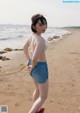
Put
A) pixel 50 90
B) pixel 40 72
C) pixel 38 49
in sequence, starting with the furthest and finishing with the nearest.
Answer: pixel 50 90 → pixel 40 72 → pixel 38 49

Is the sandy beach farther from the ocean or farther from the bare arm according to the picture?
the ocean

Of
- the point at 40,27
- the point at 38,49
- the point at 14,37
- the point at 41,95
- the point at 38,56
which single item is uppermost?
the point at 40,27

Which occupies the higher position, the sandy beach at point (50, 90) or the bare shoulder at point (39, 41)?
the bare shoulder at point (39, 41)

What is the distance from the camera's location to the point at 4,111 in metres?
5.94

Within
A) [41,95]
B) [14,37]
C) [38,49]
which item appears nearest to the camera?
[38,49]

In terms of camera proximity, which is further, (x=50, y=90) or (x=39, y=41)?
(x=50, y=90)

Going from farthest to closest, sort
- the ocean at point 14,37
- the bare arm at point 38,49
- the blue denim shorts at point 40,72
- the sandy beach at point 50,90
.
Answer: the ocean at point 14,37 < the sandy beach at point 50,90 < the blue denim shorts at point 40,72 < the bare arm at point 38,49

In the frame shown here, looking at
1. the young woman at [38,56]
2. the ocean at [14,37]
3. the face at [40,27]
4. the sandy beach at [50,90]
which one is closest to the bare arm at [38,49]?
the young woman at [38,56]

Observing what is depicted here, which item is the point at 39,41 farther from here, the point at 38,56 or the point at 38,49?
the point at 38,56

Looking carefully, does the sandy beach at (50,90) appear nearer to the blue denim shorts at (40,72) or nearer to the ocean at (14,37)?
the blue denim shorts at (40,72)

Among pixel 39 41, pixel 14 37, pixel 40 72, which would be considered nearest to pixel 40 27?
pixel 39 41

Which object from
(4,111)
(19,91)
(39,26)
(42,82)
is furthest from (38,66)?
(19,91)

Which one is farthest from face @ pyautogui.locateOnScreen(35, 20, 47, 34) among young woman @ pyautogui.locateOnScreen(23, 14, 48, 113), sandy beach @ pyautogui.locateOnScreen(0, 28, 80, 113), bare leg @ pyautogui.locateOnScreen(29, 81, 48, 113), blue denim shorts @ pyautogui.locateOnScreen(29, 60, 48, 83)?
sandy beach @ pyautogui.locateOnScreen(0, 28, 80, 113)

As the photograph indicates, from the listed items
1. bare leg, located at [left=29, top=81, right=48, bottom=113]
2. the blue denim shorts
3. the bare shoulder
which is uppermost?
the bare shoulder
